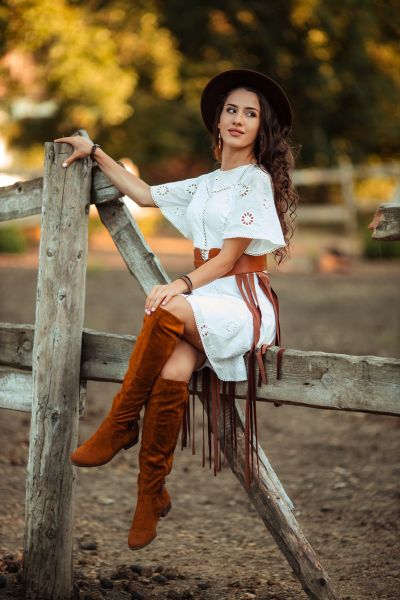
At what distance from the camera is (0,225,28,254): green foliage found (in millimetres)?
15523

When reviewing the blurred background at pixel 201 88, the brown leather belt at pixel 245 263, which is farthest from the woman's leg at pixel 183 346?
the blurred background at pixel 201 88

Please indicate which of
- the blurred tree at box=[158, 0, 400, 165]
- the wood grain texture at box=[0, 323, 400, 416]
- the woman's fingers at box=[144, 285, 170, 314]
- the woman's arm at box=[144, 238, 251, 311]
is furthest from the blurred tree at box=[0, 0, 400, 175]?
the wood grain texture at box=[0, 323, 400, 416]

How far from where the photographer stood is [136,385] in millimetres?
2918

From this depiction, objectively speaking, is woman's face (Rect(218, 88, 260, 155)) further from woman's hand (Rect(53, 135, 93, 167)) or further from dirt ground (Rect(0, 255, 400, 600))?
dirt ground (Rect(0, 255, 400, 600))

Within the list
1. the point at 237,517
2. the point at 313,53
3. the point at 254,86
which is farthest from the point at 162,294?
the point at 313,53

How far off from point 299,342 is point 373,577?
4759 millimetres

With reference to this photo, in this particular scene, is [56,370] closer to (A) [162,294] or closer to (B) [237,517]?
(A) [162,294]

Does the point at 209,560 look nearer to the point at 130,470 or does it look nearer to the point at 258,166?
the point at 130,470

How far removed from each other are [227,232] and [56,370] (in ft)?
2.89

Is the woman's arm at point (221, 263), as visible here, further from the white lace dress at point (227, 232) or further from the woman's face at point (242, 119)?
the woman's face at point (242, 119)

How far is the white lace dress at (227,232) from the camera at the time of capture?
2949mm

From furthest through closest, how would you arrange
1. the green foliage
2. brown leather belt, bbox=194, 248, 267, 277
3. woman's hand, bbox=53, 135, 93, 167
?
1. the green foliage
2. woman's hand, bbox=53, 135, 93, 167
3. brown leather belt, bbox=194, 248, 267, 277

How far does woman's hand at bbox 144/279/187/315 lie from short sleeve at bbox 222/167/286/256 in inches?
10.1

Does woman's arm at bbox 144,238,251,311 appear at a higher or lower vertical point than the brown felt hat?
lower
